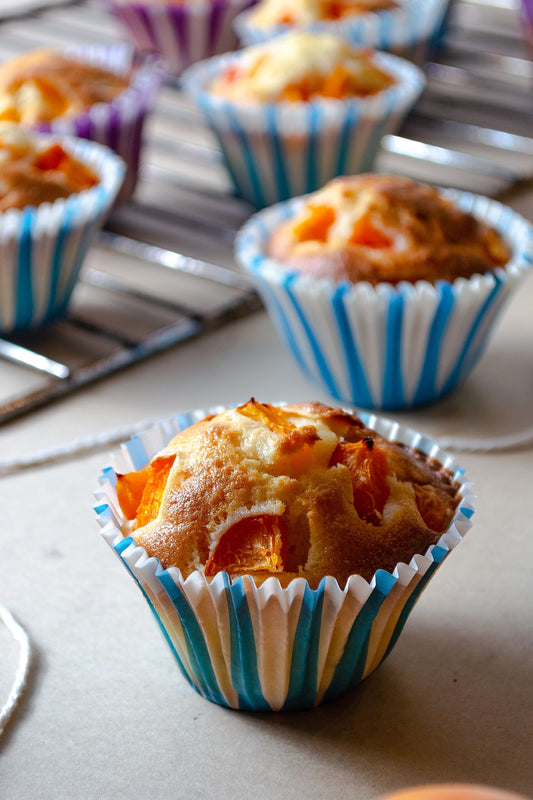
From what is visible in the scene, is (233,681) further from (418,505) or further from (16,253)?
(16,253)

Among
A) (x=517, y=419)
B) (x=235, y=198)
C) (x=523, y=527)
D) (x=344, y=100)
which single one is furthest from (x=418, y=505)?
(x=235, y=198)

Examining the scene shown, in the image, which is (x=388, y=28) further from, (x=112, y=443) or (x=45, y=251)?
(x=112, y=443)

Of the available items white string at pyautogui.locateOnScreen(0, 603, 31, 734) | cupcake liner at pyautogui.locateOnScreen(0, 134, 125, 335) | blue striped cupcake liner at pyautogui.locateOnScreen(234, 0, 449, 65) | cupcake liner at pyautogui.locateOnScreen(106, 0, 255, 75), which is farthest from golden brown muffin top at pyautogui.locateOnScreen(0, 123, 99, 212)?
cupcake liner at pyautogui.locateOnScreen(106, 0, 255, 75)

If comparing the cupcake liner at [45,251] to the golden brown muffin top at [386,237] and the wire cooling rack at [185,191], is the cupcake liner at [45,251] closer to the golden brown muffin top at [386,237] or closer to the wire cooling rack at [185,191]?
the wire cooling rack at [185,191]

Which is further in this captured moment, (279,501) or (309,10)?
(309,10)

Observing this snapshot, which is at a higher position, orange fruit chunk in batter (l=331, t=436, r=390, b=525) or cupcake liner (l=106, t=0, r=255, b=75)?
orange fruit chunk in batter (l=331, t=436, r=390, b=525)

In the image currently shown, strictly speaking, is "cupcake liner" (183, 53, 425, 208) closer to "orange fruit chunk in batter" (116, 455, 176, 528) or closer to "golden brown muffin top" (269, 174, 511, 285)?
"golden brown muffin top" (269, 174, 511, 285)

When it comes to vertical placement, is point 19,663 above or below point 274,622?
below

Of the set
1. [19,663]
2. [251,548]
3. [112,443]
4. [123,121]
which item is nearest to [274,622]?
[251,548]
